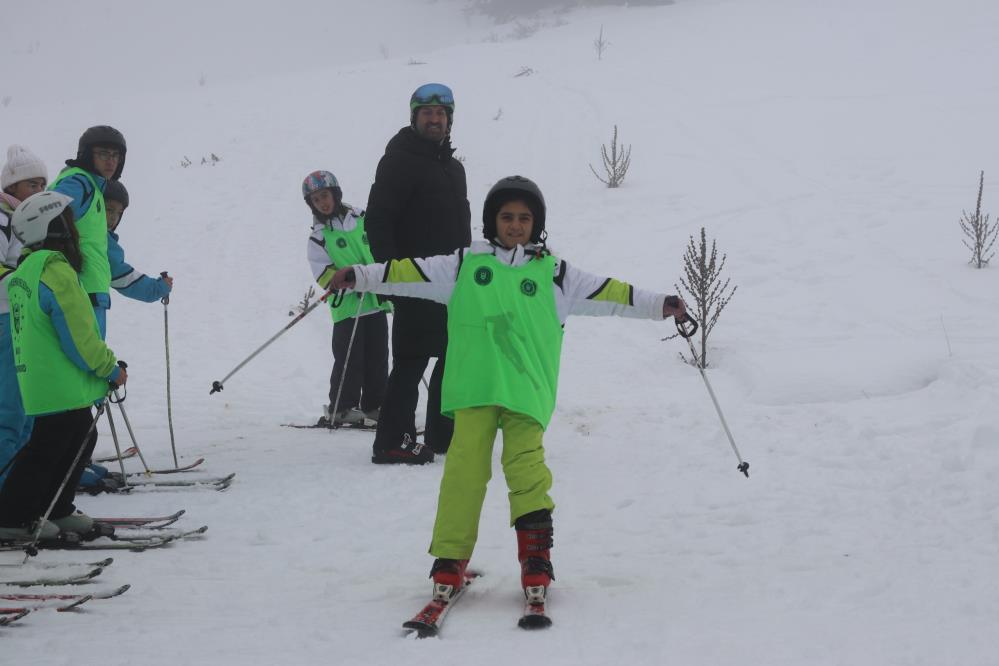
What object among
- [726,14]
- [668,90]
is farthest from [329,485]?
[726,14]

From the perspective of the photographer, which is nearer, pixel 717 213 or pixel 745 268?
pixel 745 268

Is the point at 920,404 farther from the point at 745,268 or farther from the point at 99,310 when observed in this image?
the point at 99,310

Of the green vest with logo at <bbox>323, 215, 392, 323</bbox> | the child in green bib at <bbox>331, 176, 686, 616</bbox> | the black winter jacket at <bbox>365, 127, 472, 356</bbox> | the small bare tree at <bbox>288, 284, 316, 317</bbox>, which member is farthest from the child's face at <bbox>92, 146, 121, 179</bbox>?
the small bare tree at <bbox>288, 284, 316, 317</bbox>

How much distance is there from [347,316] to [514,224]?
365 cm

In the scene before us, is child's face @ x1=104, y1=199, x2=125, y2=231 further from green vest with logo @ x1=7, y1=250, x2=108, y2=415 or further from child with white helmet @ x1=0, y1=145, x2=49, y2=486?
green vest with logo @ x1=7, y1=250, x2=108, y2=415

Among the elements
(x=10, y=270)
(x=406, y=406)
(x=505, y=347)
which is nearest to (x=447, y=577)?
(x=505, y=347)

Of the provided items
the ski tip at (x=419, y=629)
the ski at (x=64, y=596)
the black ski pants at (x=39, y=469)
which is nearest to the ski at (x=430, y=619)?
the ski tip at (x=419, y=629)

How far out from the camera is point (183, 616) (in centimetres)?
351

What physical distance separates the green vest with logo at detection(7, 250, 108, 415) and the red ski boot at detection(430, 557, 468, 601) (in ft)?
6.56

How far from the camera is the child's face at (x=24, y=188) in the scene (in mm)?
5199

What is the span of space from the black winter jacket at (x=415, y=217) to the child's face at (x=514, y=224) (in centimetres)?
191

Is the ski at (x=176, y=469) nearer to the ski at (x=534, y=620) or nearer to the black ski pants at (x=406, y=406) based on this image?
the black ski pants at (x=406, y=406)

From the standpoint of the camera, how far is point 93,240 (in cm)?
517

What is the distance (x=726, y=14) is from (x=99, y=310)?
25.6 m
